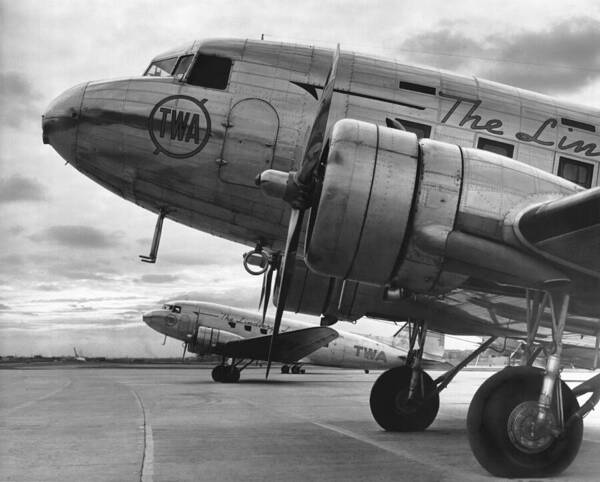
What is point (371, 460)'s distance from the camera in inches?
236

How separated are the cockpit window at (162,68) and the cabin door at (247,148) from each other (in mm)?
1418

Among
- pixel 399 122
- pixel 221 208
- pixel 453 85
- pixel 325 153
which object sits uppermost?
pixel 453 85

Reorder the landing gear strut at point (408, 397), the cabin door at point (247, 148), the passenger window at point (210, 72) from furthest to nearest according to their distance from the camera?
the landing gear strut at point (408, 397), the passenger window at point (210, 72), the cabin door at point (247, 148)

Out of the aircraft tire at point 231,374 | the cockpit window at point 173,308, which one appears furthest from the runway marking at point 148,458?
the cockpit window at point 173,308

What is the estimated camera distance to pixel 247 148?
7750mm

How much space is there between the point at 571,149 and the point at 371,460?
4570 millimetres

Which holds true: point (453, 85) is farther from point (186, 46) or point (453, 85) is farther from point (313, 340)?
point (313, 340)

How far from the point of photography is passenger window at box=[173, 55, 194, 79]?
27.3ft

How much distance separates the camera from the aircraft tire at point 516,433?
5.18 meters

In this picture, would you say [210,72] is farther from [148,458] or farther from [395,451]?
[395,451]

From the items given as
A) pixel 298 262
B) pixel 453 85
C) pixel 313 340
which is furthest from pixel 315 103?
pixel 313 340

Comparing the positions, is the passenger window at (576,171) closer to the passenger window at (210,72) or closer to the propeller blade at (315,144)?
the propeller blade at (315,144)

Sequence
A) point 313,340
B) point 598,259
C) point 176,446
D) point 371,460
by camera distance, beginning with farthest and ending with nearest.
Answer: point 313,340, point 176,446, point 371,460, point 598,259

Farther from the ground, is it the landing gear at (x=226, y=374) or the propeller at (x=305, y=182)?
the propeller at (x=305, y=182)
